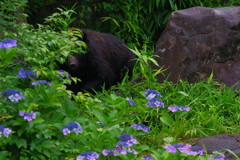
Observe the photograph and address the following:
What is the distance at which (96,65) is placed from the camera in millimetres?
5359

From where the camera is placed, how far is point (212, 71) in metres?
4.88

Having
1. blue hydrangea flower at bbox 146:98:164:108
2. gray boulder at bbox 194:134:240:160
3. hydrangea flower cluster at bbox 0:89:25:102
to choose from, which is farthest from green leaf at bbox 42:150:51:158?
gray boulder at bbox 194:134:240:160

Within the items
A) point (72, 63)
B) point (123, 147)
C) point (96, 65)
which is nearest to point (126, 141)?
point (123, 147)

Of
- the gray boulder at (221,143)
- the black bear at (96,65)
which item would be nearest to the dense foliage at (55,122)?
the gray boulder at (221,143)

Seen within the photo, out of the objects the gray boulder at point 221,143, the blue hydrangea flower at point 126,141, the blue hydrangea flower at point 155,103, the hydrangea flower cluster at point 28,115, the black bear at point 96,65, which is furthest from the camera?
the black bear at point 96,65

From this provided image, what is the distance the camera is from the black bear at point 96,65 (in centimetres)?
521

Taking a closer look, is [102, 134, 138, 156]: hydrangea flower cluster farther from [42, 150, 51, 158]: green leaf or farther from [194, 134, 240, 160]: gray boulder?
[194, 134, 240, 160]: gray boulder

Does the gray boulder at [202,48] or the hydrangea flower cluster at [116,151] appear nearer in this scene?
the hydrangea flower cluster at [116,151]

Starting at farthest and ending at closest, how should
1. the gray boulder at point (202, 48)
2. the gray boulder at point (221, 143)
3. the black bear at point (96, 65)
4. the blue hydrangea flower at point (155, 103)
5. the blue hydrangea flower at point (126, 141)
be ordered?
the black bear at point (96, 65), the gray boulder at point (202, 48), the gray boulder at point (221, 143), the blue hydrangea flower at point (155, 103), the blue hydrangea flower at point (126, 141)

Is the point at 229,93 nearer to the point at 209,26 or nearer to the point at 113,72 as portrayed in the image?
the point at 209,26

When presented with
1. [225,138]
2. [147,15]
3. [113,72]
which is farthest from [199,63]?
[147,15]

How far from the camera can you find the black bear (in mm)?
5211

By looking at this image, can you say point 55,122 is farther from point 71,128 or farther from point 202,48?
point 202,48

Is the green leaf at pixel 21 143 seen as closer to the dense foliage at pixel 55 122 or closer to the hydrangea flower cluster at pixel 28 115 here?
the dense foliage at pixel 55 122
